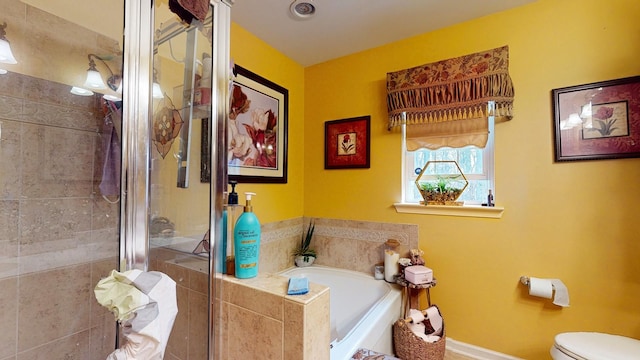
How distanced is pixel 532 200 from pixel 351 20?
5.48ft

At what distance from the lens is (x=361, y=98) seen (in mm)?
2186

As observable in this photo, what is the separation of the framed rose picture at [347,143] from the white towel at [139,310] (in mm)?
1684

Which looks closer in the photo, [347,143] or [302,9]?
[302,9]

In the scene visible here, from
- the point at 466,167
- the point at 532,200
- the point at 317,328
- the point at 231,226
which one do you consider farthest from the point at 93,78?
the point at 532,200

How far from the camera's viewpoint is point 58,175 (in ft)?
3.67

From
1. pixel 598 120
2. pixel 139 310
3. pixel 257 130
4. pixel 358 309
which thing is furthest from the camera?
pixel 257 130

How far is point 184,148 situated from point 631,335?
8.16 feet

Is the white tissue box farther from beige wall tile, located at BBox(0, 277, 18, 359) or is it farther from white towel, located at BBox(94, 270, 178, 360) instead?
beige wall tile, located at BBox(0, 277, 18, 359)

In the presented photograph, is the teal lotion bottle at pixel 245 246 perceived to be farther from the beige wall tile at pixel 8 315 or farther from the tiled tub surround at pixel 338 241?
the tiled tub surround at pixel 338 241

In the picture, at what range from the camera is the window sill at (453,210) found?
168 centimetres

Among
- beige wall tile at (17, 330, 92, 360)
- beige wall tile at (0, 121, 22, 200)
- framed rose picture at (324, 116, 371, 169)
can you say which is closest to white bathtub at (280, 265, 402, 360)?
framed rose picture at (324, 116, 371, 169)

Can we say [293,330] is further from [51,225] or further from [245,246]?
[51,225]

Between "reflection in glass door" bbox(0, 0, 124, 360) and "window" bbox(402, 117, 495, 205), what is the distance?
1820mm

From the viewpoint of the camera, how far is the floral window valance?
161 cm
